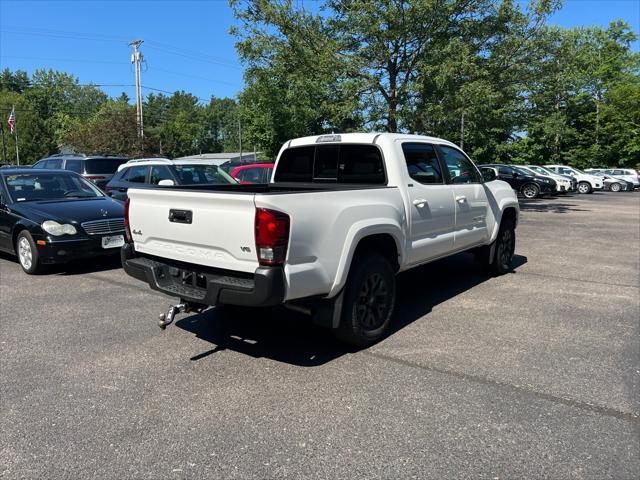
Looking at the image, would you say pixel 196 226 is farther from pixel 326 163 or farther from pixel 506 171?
pixel 506 171

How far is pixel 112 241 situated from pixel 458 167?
508 centimetres

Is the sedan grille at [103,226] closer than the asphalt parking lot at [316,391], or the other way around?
the asphalt parking lot at [316,391]

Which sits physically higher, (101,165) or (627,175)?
(627,175)

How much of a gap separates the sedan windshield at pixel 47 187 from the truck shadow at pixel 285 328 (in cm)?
438

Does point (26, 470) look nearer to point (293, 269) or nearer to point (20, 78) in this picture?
point (293, 269)

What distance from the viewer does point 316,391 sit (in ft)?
12.2

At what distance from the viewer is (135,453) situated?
2912mm

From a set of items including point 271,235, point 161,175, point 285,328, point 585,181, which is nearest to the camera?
point 271,235

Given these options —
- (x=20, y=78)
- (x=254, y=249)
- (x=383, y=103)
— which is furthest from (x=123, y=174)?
(x=20, y=78)

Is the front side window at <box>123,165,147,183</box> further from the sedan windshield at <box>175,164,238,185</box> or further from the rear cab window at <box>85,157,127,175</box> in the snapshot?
the rear cab window at <box>85,157,127,175</box>

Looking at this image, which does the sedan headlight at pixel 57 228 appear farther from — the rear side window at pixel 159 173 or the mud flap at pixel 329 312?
the mud flap at pixel 329 312

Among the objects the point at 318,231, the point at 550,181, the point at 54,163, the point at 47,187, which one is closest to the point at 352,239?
the point at 318,231

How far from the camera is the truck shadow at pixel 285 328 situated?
4.48 m

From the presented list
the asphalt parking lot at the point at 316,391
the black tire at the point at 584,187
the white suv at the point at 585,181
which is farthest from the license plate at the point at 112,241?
the black tire at the point at 584,187
